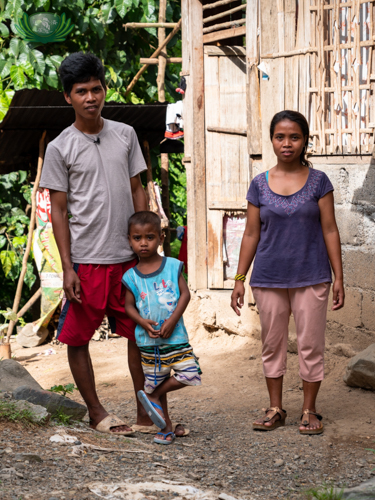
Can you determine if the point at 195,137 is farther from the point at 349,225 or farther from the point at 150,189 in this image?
the point at 349,225

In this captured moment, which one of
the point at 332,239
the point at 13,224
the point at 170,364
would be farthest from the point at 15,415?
the point at 13,224

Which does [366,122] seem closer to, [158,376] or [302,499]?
[158,376]

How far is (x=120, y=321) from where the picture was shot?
3.41 m

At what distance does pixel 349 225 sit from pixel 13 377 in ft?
8.54

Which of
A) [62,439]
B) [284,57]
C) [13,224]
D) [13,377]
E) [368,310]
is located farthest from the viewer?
[13,224]

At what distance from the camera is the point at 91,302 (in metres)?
3.29

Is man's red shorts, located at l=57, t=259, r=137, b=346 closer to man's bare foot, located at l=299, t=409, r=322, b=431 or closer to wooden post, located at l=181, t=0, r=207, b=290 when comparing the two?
man's bare foot, located at l=299, t=409, r=322, b=431

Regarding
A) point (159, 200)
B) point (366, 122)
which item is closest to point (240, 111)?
point (159, 200)

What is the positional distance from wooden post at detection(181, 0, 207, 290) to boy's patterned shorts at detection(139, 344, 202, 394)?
3300 mm

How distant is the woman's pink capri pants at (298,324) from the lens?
11.2 feet

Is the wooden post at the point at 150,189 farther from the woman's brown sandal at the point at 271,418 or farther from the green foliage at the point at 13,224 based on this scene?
the woman's brown sandal at the point at 271,418

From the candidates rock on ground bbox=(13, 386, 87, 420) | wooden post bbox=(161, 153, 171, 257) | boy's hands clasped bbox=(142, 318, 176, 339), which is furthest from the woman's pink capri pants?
wooden post bbox=(161, 153, 171, 257)

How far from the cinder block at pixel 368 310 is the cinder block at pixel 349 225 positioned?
0.39 metres

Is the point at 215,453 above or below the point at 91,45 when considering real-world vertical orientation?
below
